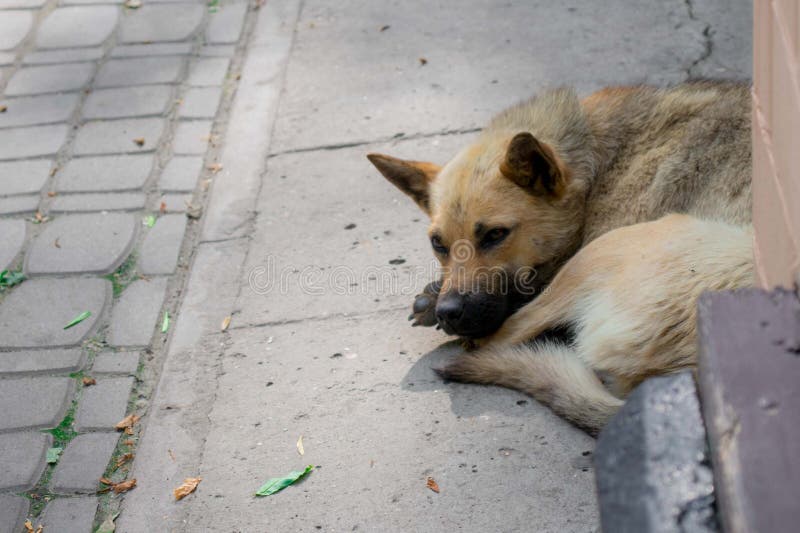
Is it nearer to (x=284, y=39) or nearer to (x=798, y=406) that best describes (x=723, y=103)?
(x=798, y=406)

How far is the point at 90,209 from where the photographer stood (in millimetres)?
4895

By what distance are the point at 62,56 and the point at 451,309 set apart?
4021 mm

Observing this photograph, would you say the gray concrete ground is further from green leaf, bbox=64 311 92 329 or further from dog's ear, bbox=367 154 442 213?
dog's ear, bbox=367 154 442 213

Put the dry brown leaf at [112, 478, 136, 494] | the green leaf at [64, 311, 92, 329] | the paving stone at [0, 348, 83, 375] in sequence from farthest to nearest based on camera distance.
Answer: the green leaf at [64, 311, 92, 329]
the paving stone at [0, 348, 83, 375]
the dry brown leaf at [112, 478, 136, 494]

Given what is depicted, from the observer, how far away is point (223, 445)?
3.36 m

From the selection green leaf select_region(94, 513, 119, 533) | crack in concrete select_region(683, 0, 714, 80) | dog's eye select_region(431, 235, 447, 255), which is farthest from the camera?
crack in concrete select_region(683, 0, 714, 80)

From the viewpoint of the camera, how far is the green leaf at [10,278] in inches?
174

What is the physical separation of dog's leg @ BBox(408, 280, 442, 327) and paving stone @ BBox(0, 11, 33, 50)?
414 cm

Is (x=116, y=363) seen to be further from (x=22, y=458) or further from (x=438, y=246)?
(x=438, y=246)

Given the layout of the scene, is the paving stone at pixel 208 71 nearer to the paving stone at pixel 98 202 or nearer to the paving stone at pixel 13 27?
the paving stone at pixel 98 202

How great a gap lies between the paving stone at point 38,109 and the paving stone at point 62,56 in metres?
0.44

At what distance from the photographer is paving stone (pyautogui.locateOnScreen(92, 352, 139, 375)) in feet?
12.6

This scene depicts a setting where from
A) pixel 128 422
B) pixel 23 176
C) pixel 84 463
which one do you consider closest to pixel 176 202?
pixel 23 176

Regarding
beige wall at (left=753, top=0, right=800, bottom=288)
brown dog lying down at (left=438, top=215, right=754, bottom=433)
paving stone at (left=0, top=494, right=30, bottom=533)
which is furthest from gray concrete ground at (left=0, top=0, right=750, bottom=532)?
beige wall at (left=753, top=0, right=800, bottom=288)
